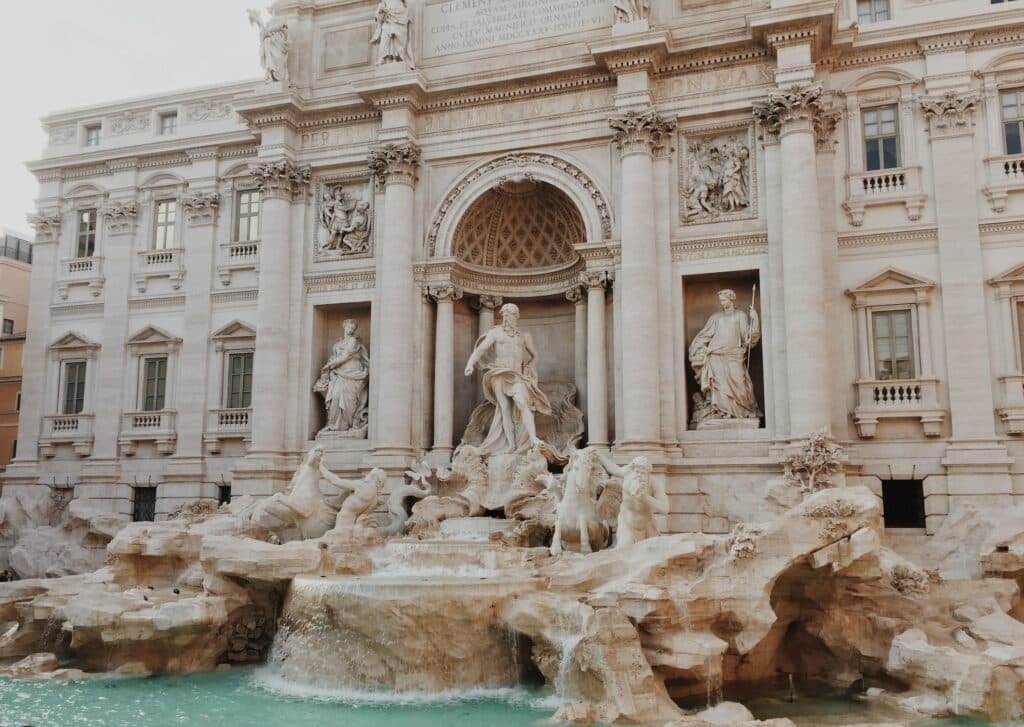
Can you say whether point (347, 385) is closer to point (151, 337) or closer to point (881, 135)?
point (151, 337)

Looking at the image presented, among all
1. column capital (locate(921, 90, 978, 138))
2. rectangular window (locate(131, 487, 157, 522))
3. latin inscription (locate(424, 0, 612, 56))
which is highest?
latin inscription (locate(424, 0, 612, 56))

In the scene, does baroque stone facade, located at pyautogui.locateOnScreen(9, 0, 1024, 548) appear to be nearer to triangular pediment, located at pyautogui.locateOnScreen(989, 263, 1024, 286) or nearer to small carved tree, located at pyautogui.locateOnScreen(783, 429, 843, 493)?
triangular pediment, located at pyautogui.locateOnScreen(989, 263, 1024, 286)

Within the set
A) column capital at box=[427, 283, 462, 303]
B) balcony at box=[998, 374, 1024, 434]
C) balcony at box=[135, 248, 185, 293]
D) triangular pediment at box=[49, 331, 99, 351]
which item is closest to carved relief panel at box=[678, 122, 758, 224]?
column capital at box=[427, 283, 462, 303]

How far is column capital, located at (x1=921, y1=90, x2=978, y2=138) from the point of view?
1838cm

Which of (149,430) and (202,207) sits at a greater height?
(202,207)

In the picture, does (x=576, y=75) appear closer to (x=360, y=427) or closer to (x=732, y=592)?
(x=360, y=427)

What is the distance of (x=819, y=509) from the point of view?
44.0ft

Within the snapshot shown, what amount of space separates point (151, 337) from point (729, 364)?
580 inches

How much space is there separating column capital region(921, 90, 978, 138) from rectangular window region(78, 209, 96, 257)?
20.9m

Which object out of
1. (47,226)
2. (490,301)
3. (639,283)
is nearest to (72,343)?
(47,226)

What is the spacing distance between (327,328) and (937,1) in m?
15.1

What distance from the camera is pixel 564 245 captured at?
21.8m

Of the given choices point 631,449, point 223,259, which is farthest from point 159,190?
point 631,449

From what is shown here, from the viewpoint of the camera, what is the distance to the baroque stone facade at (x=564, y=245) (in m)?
18.0
